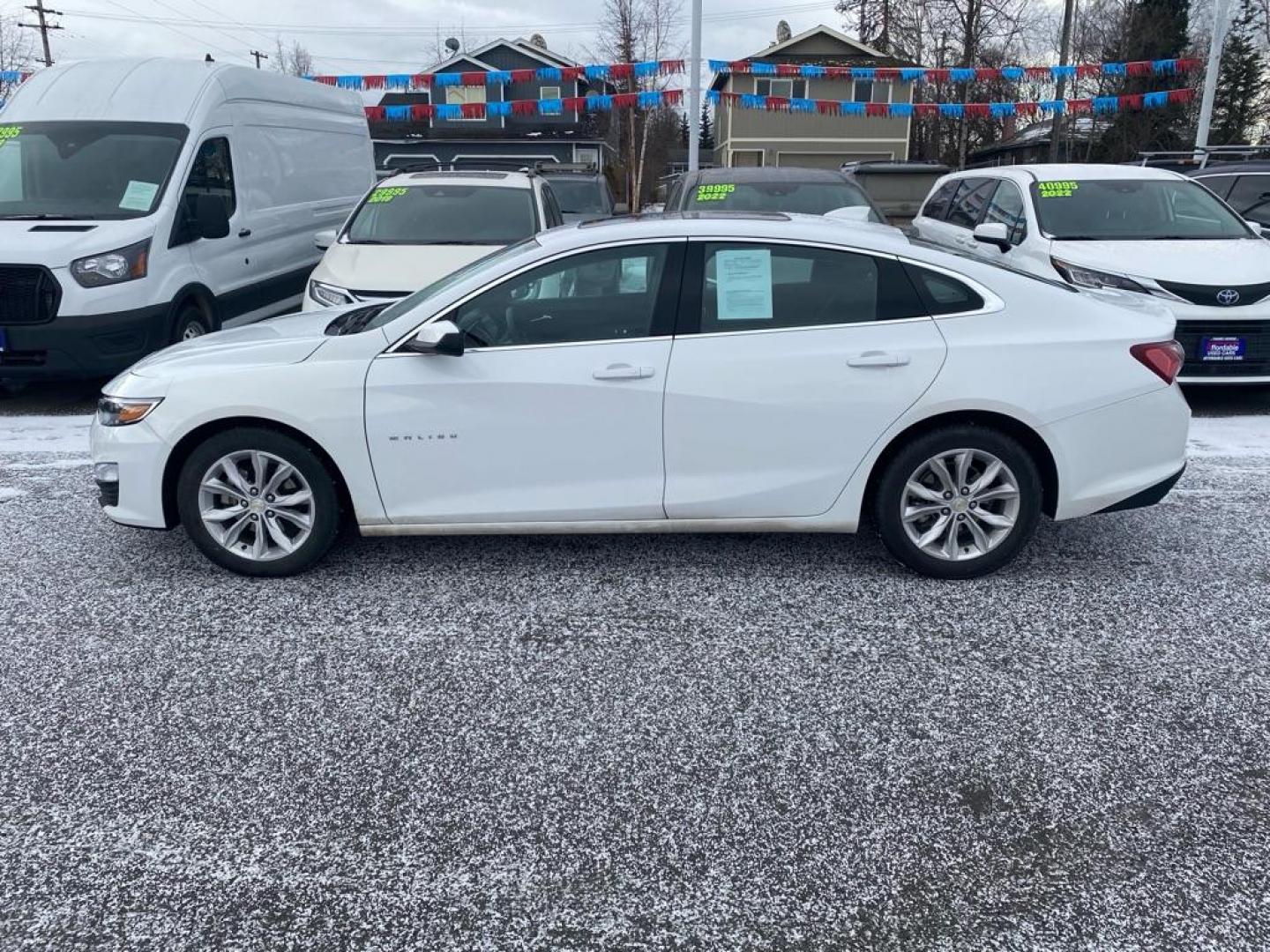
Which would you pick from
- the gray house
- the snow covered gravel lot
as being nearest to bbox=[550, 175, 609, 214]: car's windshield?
the snow covered gravel lot

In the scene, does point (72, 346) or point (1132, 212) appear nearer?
point (72, 346)

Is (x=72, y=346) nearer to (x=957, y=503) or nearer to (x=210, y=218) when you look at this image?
A: (x=210, y=218)

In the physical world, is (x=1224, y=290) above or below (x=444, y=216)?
below

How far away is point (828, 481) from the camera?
14.1 feet

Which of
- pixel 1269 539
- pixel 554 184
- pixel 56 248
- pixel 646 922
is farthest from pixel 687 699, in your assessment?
pixel 554 184

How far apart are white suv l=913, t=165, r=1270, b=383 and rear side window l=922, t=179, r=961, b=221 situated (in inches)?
23.3

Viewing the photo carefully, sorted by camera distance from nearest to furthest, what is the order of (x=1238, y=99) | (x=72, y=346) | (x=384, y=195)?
(x=72, y=346)
(x=384, y=195)
(x=1238, y=99)

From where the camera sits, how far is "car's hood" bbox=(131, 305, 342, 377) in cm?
434

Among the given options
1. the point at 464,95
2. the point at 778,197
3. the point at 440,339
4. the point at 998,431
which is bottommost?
the point at 998,431

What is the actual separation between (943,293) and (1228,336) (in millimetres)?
3983

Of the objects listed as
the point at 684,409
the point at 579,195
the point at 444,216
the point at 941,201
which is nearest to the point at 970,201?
the point at 941,201

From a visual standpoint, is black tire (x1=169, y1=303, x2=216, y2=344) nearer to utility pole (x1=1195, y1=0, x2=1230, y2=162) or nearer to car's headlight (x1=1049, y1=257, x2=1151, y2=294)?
car's headlight (x1=1049, y1=257, x2=1151, y2=294)

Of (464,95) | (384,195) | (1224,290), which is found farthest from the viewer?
(464,95)

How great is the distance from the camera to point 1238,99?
40906 millimetres
